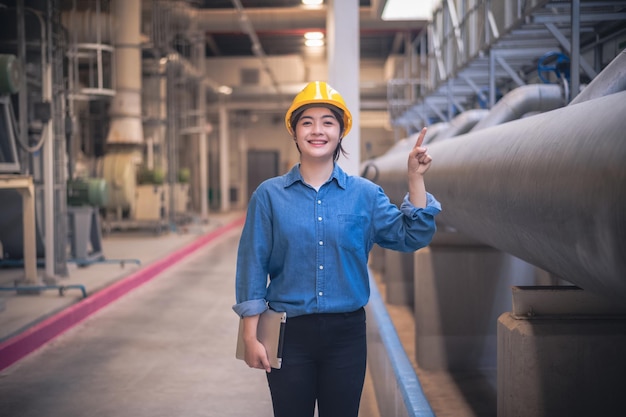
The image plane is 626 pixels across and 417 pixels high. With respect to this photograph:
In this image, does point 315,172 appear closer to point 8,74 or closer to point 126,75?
point 8,74

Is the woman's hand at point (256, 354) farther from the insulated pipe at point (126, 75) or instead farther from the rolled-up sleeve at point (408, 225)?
the insulated pipe at point (126, 75)

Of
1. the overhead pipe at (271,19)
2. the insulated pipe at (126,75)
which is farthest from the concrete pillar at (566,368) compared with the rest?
the overhead pipe at (271,19)

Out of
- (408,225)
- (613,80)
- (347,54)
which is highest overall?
(347,54)

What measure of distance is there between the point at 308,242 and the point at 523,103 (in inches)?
142

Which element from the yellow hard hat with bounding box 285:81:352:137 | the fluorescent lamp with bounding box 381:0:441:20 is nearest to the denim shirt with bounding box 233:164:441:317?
the yellow hard hat with bounding box 285:81:352:137

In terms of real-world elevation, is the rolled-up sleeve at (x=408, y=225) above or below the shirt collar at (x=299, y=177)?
below

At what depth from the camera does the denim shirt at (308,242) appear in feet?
7.53

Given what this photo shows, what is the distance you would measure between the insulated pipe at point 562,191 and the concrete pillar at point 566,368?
0.34 meters

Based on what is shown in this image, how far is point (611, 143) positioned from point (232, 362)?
4.37 metres

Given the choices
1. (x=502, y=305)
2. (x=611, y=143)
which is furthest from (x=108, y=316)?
(x=611, y=143)

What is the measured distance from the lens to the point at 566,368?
273 centimetres

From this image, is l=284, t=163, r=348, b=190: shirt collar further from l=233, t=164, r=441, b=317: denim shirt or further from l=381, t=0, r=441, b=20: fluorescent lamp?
l=381, t=0, r=441, b=20: fluorescent lamp

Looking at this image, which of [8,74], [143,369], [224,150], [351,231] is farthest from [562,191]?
[224,150]

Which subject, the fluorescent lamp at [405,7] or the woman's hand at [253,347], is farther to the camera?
the fluorescent lamp at [405,7]
